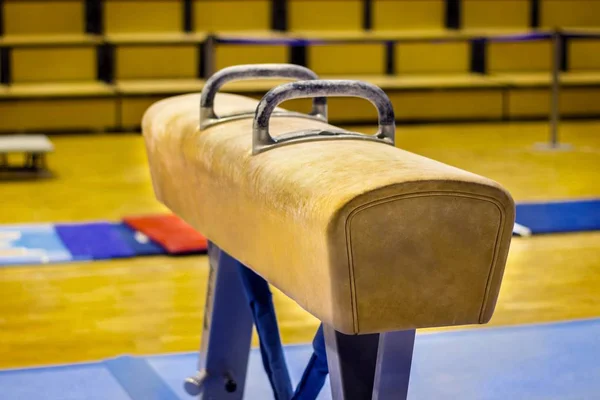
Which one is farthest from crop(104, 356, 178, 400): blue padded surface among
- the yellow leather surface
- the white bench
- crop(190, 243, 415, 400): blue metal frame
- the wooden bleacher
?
the wooden bleacher

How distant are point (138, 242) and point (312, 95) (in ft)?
9.20

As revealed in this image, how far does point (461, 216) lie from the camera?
4.89 feet

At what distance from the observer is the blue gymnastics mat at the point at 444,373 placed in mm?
2590

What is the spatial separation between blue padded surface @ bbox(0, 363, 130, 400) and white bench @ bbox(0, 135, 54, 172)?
3.49m

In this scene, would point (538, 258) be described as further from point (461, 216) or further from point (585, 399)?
point (461, 216)

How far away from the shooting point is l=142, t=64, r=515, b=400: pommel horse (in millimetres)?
1461

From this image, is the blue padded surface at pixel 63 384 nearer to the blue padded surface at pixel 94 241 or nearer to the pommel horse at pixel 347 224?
the pommel horse at pixel 347 224

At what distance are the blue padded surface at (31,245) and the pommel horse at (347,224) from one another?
2109mm

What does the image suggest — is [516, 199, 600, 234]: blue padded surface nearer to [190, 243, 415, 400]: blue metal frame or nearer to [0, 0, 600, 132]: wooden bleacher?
[190, 243, 415, 400]: blue metal frame

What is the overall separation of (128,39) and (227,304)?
21.5 ft

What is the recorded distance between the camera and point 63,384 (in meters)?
2.64

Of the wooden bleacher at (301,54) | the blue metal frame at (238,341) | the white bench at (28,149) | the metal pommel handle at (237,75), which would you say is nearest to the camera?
the blue metal frame at (238,341)

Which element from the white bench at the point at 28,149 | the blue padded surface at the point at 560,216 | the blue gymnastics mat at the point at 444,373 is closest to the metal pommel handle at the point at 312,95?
the blue gymnastics mat at the point at 444,373

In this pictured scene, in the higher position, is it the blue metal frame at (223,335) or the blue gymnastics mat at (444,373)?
the blue metal frame at (223,335)
